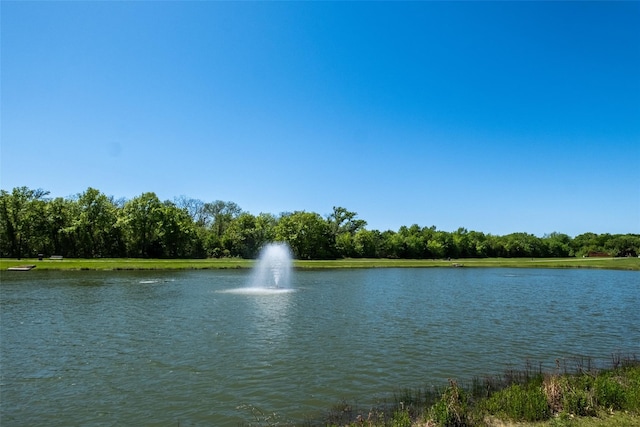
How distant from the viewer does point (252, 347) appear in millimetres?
20188

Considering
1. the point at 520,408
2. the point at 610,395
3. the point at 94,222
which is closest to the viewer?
the point at 520,408

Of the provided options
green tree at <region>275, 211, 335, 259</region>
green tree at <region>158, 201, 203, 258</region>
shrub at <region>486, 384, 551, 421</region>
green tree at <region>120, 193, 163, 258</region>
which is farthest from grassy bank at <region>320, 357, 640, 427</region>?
green tree at <region>275, 211, 335, 259</region>

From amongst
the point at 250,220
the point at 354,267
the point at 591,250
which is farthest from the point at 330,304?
the point at 591,250

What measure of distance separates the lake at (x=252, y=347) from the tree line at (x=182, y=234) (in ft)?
217

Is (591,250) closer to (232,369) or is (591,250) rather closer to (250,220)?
(250,220)

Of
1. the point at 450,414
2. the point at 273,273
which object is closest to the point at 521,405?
the point at 450,414

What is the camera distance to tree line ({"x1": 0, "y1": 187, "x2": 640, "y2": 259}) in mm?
93250

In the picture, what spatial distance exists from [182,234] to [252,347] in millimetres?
93776

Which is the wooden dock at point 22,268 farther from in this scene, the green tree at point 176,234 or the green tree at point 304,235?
the green tree at point 304,235

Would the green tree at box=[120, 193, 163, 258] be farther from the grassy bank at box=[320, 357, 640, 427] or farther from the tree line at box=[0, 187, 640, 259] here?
the grassy bank at box=[320, 357, 640, 427]

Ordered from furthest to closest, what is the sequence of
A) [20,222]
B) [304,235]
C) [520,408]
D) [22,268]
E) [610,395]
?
[304,235]
[20,222]
[22,268]
[610,395]
[520,408]

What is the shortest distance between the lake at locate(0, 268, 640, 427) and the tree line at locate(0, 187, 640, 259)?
66.0 m

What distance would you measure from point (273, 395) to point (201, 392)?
2.70m

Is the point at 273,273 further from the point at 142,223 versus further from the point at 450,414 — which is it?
the point at 450,414
